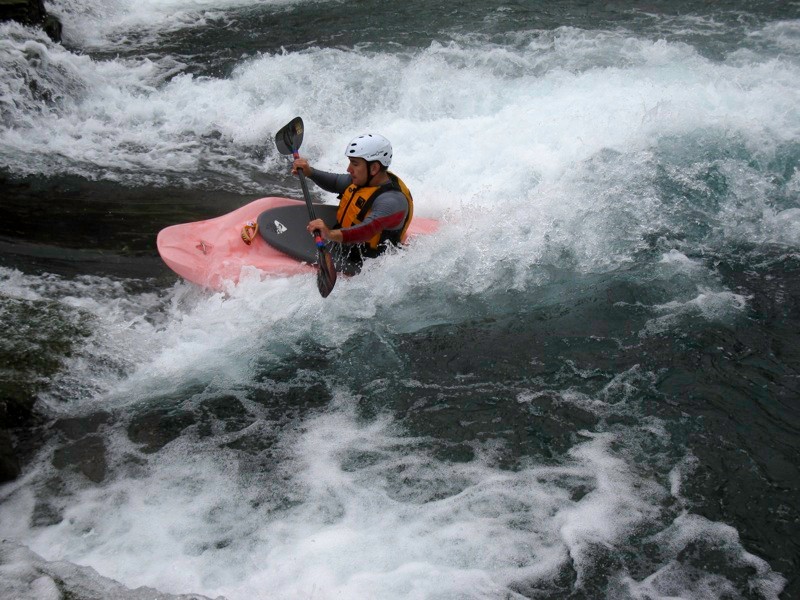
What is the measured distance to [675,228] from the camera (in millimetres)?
6254

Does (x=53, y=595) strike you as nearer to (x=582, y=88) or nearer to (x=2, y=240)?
(x=2, y=240)

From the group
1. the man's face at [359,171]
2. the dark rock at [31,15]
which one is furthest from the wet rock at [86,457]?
the dark rock at [31,15]

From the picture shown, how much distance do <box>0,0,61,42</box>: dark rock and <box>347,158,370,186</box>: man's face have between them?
5975 millimetres

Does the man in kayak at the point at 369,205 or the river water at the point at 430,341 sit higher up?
the man in kayak at the point at 369,205

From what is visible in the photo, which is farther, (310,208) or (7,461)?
(310,208)

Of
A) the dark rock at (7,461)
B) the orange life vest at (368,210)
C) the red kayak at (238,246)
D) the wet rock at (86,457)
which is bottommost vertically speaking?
the wet rock at (86,457)

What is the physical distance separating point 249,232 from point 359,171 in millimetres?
935

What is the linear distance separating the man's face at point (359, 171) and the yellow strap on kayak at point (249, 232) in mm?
821

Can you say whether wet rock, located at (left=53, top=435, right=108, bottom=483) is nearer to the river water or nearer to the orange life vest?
the river water

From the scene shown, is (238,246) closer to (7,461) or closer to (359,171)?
(359,171)

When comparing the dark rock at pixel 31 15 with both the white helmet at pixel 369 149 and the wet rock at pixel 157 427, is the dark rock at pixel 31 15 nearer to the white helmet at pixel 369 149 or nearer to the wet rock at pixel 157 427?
the white helmet at pixel 369 149

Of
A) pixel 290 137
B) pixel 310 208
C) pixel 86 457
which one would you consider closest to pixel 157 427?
pixel 86 457

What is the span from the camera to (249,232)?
18.0 ft

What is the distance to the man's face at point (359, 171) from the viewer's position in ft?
16.8
